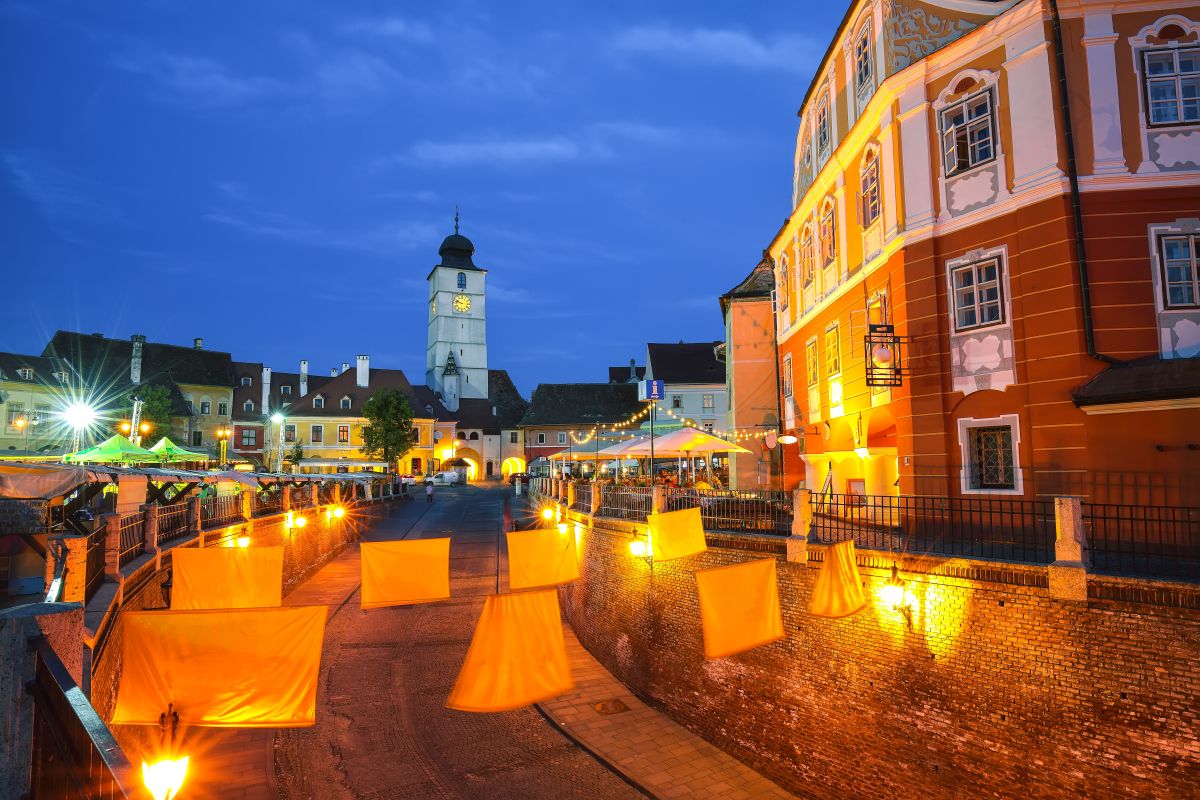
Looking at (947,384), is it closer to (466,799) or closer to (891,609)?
(891,609)

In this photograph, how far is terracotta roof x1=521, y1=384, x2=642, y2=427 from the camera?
234 ft

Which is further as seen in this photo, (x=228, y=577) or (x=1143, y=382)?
(x=228, y=577)

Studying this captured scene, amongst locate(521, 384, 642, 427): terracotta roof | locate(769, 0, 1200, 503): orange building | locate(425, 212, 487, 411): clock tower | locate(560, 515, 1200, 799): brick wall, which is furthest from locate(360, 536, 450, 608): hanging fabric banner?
locate(425, 212, 487, 411): clock tower

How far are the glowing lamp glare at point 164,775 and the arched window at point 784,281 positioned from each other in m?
22.5

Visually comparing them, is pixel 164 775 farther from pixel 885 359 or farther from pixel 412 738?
pixel 885 359

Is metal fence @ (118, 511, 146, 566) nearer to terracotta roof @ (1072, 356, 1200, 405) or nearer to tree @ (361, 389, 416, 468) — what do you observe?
terracotta roof @ (1072, 356, 1200, 405)

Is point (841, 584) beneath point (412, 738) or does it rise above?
above

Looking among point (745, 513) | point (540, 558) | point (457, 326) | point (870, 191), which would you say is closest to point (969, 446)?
point (745, 513)

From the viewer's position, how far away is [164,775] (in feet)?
22.9

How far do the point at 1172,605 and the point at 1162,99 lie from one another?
30.8ft

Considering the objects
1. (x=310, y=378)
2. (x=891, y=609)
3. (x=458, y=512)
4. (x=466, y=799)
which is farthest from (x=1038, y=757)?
(x=310, y=378)

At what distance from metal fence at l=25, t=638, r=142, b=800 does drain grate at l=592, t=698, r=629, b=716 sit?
1249 centimetres

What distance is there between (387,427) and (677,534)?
4551 cm

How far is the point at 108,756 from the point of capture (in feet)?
10.2
